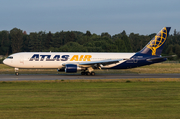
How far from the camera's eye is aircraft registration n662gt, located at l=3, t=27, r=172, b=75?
35787 mm

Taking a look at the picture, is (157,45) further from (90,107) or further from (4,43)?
(4,43)

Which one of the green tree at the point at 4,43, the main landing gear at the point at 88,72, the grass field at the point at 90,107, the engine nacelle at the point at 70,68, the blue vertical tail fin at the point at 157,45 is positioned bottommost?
the grass field at the point at 90,107

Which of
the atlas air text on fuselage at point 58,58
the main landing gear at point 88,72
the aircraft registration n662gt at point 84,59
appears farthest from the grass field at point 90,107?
the main landing gear at point 88,72

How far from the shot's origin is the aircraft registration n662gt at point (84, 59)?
35.8m

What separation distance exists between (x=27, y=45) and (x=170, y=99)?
117 m

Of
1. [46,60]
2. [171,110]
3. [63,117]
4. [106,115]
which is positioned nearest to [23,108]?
[63,117]

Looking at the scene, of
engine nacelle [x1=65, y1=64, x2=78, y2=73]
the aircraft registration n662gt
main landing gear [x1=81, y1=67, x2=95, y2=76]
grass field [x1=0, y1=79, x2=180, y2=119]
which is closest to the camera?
grass field [x1=0, y1=79, x2=180, y2=119]

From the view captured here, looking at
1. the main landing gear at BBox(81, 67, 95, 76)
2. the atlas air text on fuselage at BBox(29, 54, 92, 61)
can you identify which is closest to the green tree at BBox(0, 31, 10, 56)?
the atlas air text on fuselage at BBox(29, 54, 92, 61)

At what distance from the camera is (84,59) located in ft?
123

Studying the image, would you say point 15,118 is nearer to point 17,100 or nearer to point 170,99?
point 17,100

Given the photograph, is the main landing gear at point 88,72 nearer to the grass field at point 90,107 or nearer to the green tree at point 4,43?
the grass field at point 90,107

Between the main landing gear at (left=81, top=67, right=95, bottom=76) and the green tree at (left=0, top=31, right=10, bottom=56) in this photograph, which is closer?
the main landing gear at (left=81, top=67, right=95, bottom=76)

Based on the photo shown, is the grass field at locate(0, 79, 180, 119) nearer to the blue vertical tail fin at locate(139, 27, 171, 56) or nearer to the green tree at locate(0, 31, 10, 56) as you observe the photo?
the blue vertical tail fin at locate(139, 27, 171, 56)

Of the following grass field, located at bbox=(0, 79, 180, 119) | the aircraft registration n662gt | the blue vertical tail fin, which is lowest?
grass field, located at bbox=(0, 79, 180, 119)
